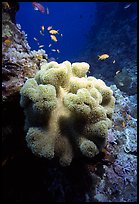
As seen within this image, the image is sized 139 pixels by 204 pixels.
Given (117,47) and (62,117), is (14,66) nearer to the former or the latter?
(62,117)

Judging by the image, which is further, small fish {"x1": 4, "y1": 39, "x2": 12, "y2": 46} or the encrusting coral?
small fish {"x1": 4, "y1": 39, "x2": 12, "y2": 46}

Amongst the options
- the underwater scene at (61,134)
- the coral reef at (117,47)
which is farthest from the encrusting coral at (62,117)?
the coral reef at (117,47)

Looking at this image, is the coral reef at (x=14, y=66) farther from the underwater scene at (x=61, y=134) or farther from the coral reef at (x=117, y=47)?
the coral reef at (x=117, y=47)

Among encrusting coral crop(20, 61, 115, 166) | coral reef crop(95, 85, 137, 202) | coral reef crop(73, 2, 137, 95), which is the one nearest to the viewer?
encrusting coral crop(20, 61, 115, 166)

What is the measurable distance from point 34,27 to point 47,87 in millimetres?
105119

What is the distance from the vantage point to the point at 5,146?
2949 millimetres

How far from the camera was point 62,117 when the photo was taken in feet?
8.99

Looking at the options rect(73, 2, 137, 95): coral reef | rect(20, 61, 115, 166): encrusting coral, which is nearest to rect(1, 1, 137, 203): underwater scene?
rect(20, 61, 115, 166): encrusting coral

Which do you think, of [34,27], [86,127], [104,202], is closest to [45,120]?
[86,127]

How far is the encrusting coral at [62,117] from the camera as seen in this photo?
2.55 meters

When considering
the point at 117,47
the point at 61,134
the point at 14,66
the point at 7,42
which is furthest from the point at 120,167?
the point at 117,47

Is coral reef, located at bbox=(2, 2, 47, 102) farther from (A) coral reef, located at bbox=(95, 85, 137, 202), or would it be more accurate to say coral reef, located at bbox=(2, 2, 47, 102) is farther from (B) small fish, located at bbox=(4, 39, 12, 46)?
(A) coral reef, located at bbox=(95, 85, 137, 202)

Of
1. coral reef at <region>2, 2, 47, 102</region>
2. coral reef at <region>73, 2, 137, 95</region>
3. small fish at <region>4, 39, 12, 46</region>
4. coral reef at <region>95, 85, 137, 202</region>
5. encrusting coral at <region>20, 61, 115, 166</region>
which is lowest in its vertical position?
coral reef at <region>95, 85, 137, 202</region>

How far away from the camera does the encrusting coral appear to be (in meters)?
2.55
